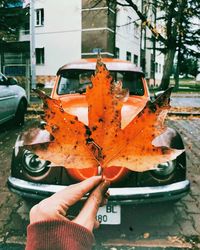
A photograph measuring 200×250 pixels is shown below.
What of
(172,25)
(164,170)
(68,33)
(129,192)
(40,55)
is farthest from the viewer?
(40,55)

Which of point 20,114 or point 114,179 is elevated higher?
point 114,179

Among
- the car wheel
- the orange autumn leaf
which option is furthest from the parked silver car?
the orange autumn leaf

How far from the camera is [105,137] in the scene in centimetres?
76

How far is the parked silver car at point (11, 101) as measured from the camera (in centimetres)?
814

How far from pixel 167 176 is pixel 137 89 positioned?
6.59 feet

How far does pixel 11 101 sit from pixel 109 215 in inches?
244

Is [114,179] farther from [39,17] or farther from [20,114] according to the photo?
[39,17]

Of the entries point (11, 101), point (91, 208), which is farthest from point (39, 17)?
point (91, 208)

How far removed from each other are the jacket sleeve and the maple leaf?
0.15 m

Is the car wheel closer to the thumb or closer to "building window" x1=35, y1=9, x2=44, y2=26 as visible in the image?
the thumb

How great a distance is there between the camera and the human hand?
Answer: 651mm

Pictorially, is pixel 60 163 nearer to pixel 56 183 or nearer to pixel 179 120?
pixel 56 183

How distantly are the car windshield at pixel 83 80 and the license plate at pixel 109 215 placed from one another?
202 cm

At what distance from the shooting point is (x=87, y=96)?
2.47 ft
